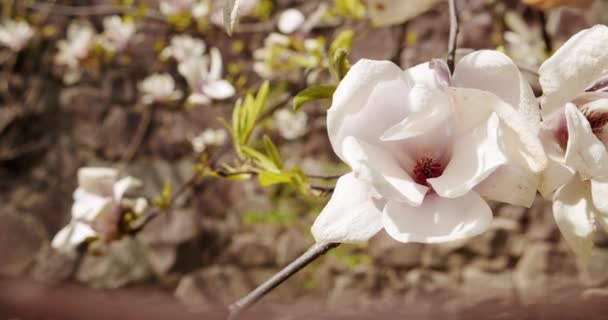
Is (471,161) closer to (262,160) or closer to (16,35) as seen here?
(262,160)

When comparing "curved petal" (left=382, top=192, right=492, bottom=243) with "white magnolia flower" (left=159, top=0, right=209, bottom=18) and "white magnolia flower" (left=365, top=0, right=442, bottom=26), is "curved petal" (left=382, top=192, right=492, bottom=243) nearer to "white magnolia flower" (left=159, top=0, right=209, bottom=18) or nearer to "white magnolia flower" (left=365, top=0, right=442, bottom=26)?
"white magnolia flower" (left=365, top=0, right=442, bottom=26)

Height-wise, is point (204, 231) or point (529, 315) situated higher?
point (529, 315)

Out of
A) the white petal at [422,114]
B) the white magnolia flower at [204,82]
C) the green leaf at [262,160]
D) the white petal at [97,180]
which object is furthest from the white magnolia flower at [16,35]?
the white petal at [422,114]

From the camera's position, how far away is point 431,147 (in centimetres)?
30

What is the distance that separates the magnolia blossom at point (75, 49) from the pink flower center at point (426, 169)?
1900mm

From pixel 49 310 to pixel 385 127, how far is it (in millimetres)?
190

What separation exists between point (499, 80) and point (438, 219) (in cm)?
8

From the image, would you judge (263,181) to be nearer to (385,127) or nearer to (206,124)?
(385,127)

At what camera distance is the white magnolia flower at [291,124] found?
2.08m

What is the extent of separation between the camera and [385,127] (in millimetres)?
294

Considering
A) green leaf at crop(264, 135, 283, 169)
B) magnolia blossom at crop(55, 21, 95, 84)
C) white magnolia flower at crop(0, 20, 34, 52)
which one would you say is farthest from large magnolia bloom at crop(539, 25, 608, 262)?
white magnolia flower at crop(0, 20, 34, 52)

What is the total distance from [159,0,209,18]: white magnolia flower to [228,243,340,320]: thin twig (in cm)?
142

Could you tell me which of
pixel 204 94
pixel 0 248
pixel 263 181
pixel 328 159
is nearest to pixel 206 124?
pixel 328 159

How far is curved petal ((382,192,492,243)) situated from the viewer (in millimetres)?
263
